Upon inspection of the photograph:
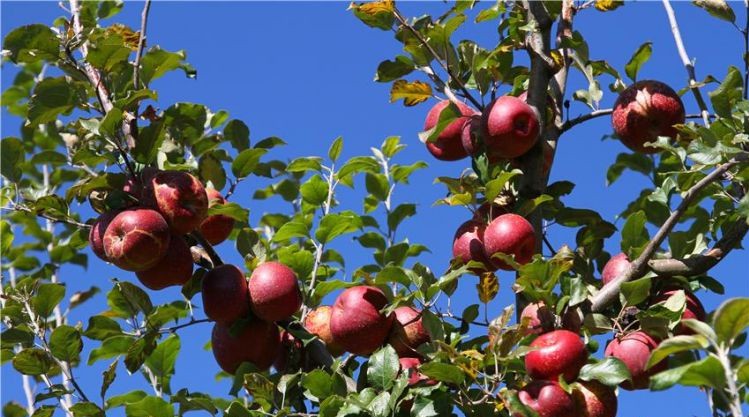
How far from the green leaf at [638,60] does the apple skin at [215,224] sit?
1.37 metres

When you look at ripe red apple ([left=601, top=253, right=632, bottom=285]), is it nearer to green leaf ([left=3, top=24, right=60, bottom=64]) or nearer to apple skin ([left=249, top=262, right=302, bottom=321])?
apple skin ([left=249, top=262, right=302, bottom=321])

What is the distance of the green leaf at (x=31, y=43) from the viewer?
2719 millimetres

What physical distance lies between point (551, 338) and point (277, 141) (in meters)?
1.56

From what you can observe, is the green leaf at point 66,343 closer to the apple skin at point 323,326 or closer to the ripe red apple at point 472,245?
the apple skin at point 323,326

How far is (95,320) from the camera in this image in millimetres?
3010

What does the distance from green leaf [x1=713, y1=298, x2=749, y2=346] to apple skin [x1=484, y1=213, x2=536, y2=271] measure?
0.92 meters

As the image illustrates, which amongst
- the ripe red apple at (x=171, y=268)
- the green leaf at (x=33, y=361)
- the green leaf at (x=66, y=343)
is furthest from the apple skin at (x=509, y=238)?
the green leaf at (x=33, y=361)

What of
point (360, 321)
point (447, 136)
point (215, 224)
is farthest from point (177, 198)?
point (447, 136)

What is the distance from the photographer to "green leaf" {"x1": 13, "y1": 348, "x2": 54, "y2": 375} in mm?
2928

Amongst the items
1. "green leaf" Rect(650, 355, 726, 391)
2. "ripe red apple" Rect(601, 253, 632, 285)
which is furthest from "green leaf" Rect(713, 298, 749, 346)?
"ripe red apple" Rect(601, 253, 632, 285)

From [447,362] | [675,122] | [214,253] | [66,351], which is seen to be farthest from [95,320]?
[675,122]

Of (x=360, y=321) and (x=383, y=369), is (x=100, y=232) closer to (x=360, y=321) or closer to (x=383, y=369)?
(x=360, y=321)

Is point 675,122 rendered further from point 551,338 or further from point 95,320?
point 95,320

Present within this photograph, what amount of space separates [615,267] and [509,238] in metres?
0.36
